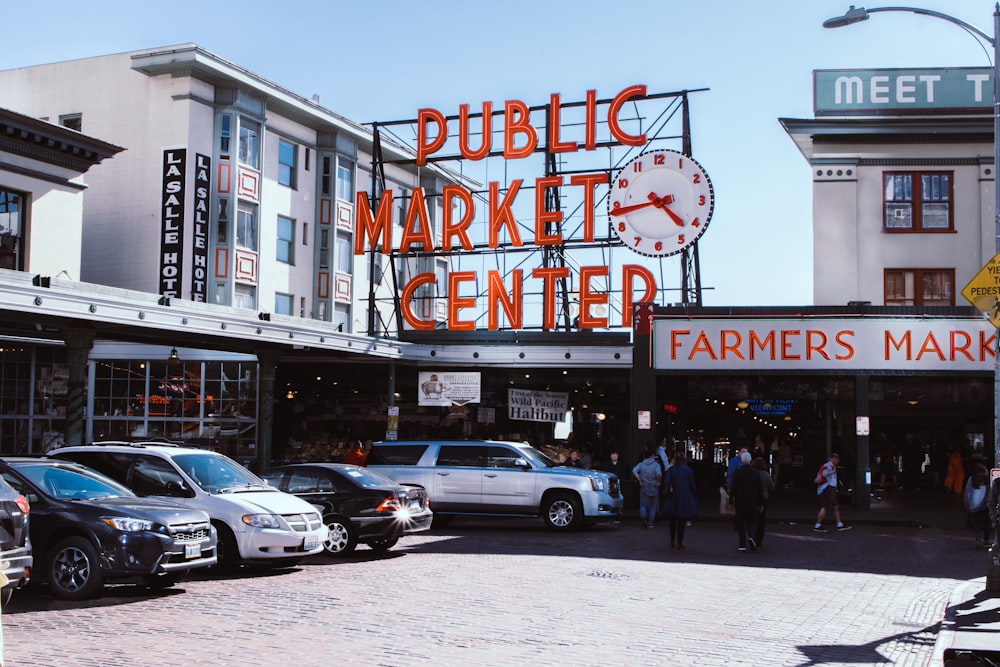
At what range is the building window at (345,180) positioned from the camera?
47.7 metres

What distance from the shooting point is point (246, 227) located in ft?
138

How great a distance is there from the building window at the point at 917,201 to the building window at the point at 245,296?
75.7 ft

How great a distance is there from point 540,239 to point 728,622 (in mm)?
26924

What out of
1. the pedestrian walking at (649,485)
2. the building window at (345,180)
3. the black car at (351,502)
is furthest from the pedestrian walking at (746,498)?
the building window at (345,180)

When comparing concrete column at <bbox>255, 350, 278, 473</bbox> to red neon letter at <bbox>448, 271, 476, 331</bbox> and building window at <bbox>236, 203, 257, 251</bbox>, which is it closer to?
red neon letter at <bbox>448, 271, 476, 331</bbox>

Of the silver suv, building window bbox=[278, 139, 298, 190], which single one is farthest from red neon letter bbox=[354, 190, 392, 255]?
Answer: the silver suv

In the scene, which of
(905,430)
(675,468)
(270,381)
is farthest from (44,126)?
(905,430)

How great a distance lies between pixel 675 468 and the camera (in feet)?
67.2

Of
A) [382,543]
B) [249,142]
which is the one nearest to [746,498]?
[382,543]

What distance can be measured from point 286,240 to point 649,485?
24842mm

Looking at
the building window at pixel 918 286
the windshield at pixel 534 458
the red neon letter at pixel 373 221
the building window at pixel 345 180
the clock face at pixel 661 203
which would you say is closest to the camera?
the windshield at pixel 534 458

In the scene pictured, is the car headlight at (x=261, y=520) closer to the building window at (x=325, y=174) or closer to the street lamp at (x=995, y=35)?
the street lamp at (x=995, y=35)

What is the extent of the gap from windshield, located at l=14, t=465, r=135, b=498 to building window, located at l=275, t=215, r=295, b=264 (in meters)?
30.8

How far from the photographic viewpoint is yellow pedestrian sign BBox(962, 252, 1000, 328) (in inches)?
609
